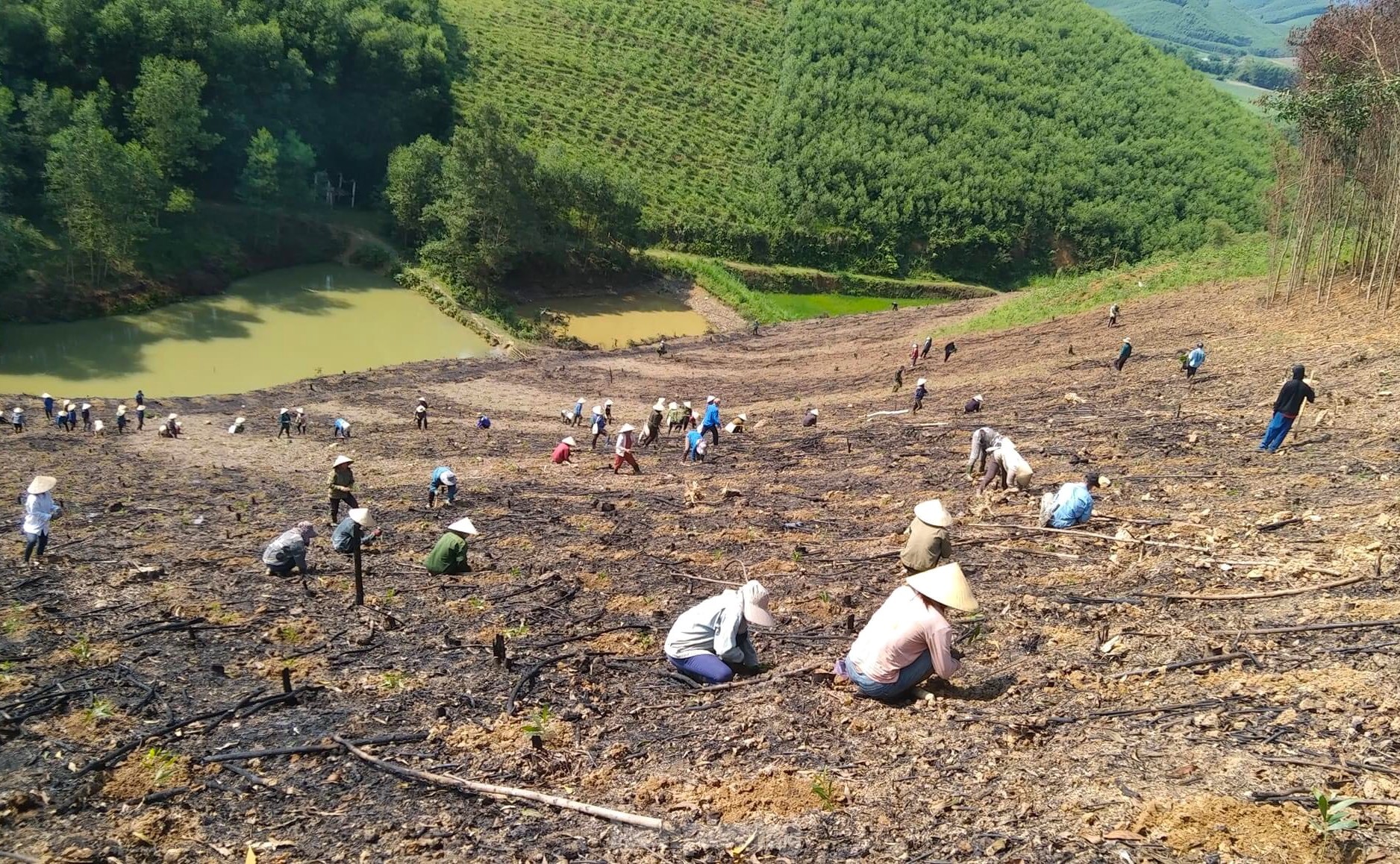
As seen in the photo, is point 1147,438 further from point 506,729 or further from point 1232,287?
point 1232,287

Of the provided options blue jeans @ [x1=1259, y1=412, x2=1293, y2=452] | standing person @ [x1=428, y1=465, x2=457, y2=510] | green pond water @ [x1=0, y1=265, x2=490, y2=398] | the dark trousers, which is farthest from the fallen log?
green pond water @ [x1=0, y1=265, x2=490, y2=398]

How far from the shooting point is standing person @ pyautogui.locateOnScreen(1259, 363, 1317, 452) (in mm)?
12820

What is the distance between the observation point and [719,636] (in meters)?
7.76

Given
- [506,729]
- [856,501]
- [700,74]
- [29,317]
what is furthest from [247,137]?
[506,729]

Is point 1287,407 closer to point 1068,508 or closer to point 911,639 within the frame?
point 1068,508

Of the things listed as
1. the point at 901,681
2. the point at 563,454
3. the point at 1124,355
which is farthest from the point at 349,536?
the point at 1124,355

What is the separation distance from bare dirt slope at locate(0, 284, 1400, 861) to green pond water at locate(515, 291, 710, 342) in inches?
1047

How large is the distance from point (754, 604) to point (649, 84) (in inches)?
2639

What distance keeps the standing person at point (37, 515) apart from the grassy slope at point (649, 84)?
149 ft

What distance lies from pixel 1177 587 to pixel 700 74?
7000 centimetres

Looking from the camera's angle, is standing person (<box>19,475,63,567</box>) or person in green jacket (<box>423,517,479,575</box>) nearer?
person in green jacket (<box>423,517,479,575</box>)

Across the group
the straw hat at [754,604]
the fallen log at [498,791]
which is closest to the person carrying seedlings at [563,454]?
the straw hat at [754,604]

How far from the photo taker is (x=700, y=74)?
234 ft

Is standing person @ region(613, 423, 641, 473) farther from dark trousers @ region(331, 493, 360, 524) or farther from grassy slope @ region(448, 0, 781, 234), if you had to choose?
grassy slope @ region(448, 0, 781, 234)
